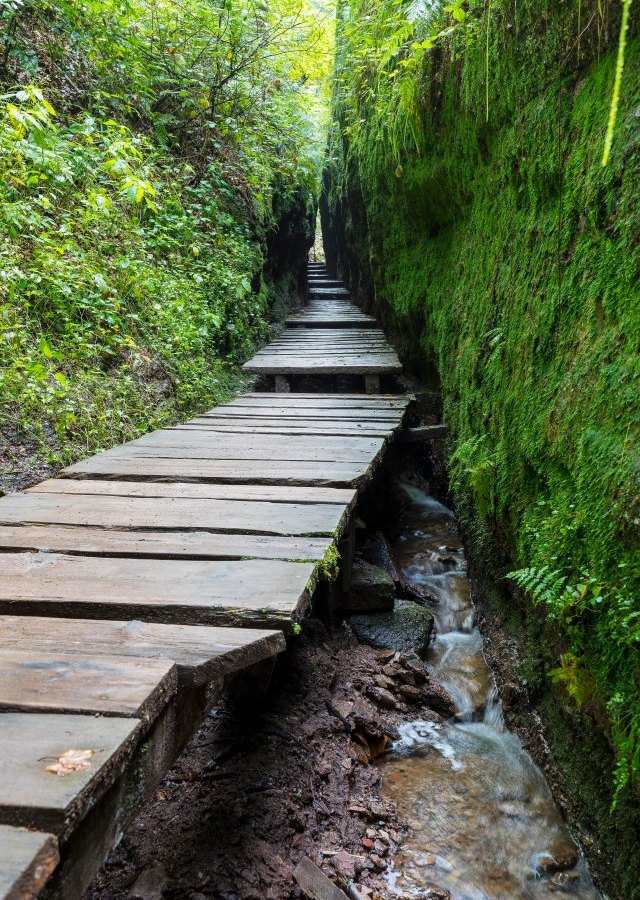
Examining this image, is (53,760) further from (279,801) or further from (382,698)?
(382,698)

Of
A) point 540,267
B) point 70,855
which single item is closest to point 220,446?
point 540,267

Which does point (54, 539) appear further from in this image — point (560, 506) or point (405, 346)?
point (405, 346)

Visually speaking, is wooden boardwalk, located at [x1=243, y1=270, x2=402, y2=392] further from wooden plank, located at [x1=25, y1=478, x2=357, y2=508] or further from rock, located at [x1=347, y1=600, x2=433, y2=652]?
wooden plank, located at [x1=25, y1=478, x2=357, y2=508]

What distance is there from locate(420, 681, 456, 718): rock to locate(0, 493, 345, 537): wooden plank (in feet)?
4.62

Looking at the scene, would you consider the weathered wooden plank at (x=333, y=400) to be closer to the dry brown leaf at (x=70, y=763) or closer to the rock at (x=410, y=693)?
the rock at (x=410, y=693)

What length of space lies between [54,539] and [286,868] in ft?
4.97

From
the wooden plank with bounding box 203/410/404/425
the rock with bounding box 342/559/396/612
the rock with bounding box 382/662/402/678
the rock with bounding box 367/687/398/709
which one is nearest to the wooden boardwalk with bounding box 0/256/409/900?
the rock with bounding box 342/559/396/612

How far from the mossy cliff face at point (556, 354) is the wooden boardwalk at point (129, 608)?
92 cm

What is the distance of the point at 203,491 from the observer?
117 inches

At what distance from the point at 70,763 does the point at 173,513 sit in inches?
63.8

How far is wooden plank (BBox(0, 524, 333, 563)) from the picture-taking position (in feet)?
7.01

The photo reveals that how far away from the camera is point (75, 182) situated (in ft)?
18.0

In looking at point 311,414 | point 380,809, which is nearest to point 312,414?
point 311,414

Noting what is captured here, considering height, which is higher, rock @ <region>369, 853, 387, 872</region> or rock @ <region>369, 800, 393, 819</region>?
rock @ <region>369, 853, 387, 872</region>
